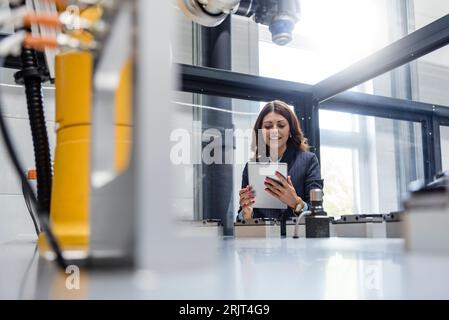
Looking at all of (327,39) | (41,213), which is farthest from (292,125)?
(41,213)

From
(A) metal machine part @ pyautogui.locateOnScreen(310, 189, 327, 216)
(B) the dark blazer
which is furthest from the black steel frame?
(A) metal machine part @ pyautogui.locateOnScreen(310, 189, 327, 216)

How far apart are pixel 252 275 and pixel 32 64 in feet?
1.40

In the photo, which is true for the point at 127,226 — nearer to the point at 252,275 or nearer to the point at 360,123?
the point at 252,275

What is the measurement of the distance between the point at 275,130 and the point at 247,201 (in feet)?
1.41

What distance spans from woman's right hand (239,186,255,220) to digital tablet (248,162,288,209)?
0.01 m

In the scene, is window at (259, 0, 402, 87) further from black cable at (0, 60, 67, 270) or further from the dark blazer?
black cable at (0, 60, 67, 270)

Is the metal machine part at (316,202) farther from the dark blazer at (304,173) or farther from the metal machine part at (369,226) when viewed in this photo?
the dark blazer at (304,173)

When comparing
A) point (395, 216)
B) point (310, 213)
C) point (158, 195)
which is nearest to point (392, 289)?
point (158, 195)

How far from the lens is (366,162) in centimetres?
257

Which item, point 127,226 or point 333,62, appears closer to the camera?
point 127,226

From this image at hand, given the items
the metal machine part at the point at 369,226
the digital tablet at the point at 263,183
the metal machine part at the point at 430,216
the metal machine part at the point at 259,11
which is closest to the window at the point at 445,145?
the digital tablet at the point at 263,183

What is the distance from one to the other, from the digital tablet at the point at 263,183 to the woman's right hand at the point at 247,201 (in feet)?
0.04

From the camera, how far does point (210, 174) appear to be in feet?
6.64

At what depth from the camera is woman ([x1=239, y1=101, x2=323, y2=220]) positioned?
1321mm
